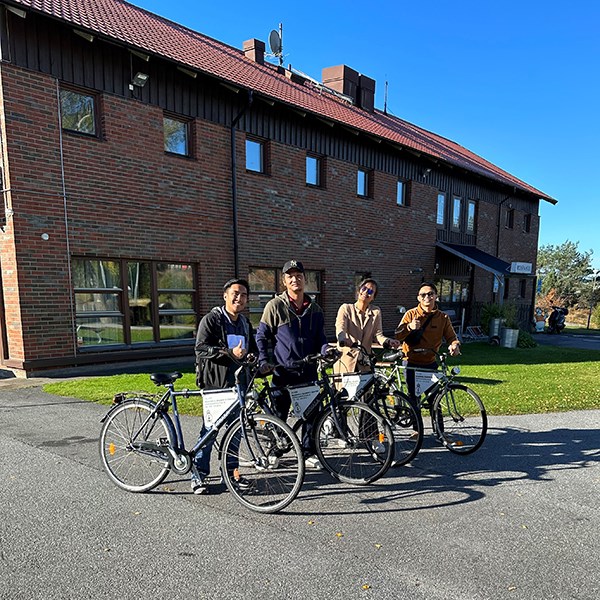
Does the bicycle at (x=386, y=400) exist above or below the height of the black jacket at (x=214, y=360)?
below

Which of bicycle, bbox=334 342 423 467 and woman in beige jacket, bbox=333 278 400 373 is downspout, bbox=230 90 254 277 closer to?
woman in beige jacket, bbox=333 278 400 373

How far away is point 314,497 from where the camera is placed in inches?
143

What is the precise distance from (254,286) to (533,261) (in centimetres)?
1996

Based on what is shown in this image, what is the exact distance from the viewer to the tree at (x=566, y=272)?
53081 millimetres

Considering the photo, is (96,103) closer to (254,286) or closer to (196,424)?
(254,286)

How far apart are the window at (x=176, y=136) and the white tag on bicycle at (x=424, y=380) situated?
8.12 m

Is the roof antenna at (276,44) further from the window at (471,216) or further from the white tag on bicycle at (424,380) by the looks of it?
→ the white tag on bicycle at (424,380)

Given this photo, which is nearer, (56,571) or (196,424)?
(56,571)

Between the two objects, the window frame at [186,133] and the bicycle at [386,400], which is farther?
the window frame at [186,133]

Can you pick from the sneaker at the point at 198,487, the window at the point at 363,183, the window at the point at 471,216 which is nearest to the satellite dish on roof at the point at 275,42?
the window at the point at 363,183

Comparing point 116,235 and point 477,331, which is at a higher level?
point 116,235

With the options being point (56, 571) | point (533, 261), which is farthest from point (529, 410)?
point (533, 261)

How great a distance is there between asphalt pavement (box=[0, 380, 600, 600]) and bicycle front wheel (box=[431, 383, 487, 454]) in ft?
0.46

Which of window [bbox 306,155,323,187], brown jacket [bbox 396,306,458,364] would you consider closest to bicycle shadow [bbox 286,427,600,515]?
brown jacket [bbox 396,306,458,364]
